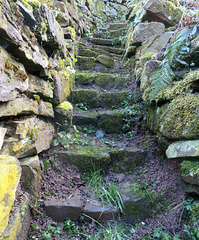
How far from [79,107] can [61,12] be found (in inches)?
68.1

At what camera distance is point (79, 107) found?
3180 mm

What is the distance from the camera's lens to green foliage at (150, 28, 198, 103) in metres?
2.10

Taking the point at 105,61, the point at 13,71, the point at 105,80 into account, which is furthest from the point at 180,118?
the point at 105,61

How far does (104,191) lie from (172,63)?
1.76 metres

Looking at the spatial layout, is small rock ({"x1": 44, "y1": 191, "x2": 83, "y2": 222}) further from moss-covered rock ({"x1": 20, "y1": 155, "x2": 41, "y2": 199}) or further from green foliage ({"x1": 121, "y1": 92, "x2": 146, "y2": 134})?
green foliage ({"x1": 121, "y1": 92, "x2": 146, "y2": 134})

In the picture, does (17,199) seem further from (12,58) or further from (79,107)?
(79,107)

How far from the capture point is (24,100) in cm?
158

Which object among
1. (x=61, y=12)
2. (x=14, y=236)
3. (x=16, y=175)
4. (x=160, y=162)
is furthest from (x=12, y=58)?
(x=61, y=12)

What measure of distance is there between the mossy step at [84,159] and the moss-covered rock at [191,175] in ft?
3.00

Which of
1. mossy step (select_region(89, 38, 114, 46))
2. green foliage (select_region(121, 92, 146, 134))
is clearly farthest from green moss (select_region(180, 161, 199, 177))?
mossy step (select_region(89, 38, 114, 46))

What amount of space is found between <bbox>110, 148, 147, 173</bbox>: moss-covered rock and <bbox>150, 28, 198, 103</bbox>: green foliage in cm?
74

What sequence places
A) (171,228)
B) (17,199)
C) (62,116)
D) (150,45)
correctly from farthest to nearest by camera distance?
(150,45)
(62,116)
(171,228)
(17,199)

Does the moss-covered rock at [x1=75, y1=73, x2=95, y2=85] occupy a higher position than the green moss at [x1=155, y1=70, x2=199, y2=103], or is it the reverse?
the green moss at [x1=155, y1=70, x2=199, y2=103]

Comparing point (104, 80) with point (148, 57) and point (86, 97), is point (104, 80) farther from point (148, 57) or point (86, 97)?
point (148, 57)
